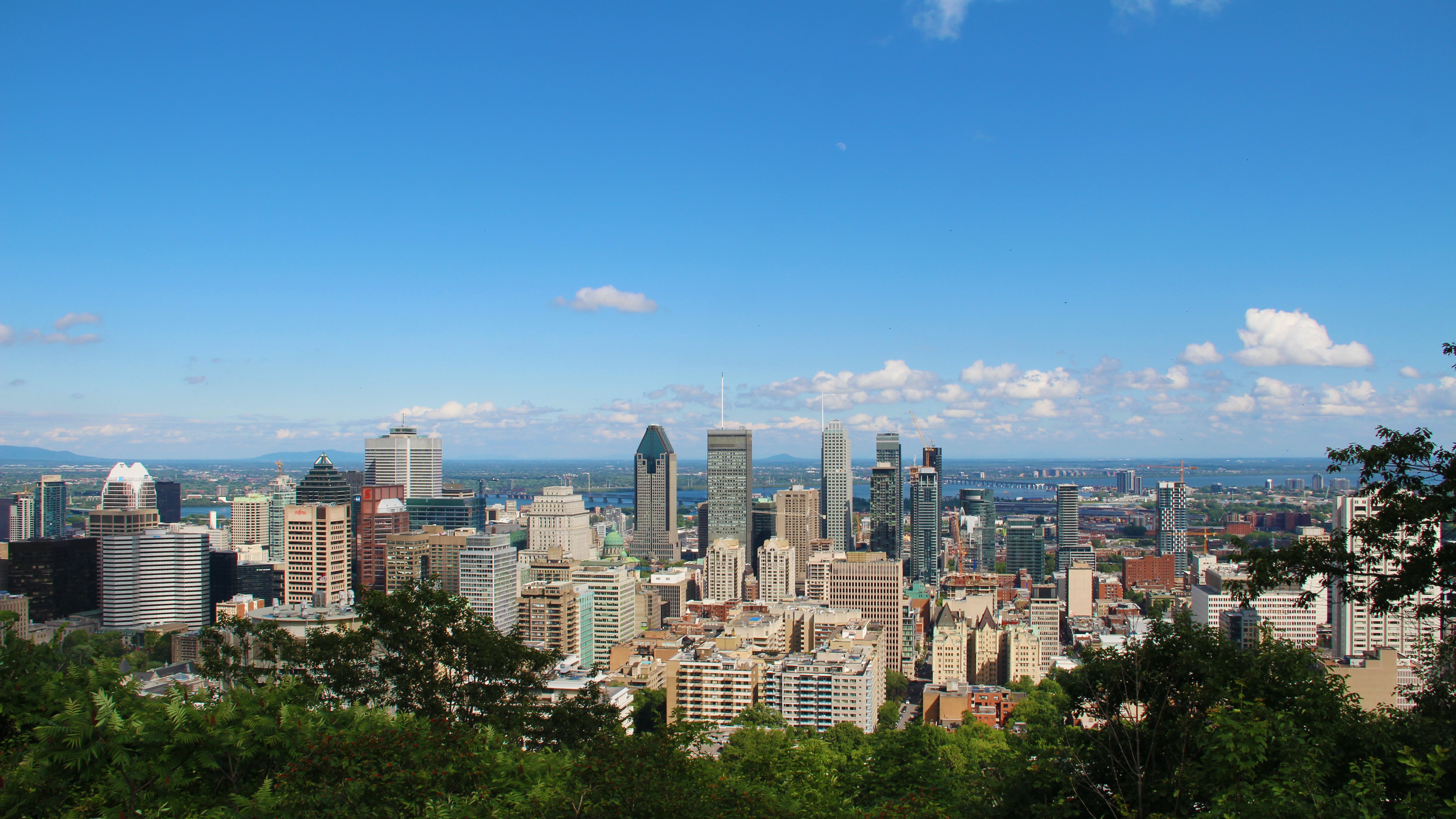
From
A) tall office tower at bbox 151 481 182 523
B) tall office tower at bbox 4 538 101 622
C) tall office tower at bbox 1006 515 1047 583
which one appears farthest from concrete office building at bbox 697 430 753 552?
tall office tower at bbox 4 538 101 622

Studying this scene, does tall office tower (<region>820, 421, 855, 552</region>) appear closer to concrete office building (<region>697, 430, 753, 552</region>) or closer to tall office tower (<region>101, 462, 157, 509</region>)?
concrete office building (<region>697, 430, 753, 552</region>)

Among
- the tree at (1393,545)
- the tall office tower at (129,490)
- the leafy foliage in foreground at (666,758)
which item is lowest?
the tall office tower at (129,490)

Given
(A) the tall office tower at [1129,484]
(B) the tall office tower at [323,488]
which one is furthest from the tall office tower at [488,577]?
(A) the tall office tower at [1129,484]

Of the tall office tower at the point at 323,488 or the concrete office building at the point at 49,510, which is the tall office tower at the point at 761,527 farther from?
the concrete office building at the point at 49,510

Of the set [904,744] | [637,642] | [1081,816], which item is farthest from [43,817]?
[637,642]

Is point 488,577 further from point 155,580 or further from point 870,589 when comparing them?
point 870,589

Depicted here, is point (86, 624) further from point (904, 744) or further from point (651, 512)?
point (651, 512)
